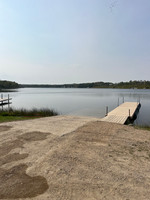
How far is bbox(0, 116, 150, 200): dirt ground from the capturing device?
2.86 m

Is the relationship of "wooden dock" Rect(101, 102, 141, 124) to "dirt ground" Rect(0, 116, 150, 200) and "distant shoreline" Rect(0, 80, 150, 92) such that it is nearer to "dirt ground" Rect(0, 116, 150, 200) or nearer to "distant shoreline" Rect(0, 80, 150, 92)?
"dirt ground" Rect(0, 116, 150, 200)

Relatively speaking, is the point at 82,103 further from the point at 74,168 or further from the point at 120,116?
the point at 74,168

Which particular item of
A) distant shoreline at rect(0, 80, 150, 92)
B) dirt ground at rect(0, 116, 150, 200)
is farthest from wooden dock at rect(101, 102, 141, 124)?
distant shoreline at rect(0, 80, 150, 92)

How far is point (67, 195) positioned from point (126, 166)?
1.82 meters

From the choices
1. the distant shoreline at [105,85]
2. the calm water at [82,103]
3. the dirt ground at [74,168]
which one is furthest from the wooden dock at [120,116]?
the distant shoreline at [105,85]

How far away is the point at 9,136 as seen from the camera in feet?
20.9

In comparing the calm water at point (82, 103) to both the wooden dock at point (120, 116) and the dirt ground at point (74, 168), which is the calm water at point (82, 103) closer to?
the wooden dock at point (120, 116)

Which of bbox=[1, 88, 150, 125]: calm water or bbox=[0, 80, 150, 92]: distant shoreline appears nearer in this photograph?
bbox=[1, 88, 150, 125]: calm water

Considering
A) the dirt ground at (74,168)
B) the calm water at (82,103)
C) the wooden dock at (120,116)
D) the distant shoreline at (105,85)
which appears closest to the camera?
the dirt ground at (74,168)

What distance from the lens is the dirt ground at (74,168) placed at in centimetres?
286

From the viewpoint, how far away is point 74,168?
3732mm

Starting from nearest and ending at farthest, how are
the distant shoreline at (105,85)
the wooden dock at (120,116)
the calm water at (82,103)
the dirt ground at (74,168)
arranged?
the dirt ground at (74,168)
the wooden dock at (120,116)
the calm water at (82,103)
the distant shoreline at (105,85)

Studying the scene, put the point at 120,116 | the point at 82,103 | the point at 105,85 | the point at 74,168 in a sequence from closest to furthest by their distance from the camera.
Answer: the point at 74,168 → the point at 120,116 → the point at 82,103 → the point at 105,85

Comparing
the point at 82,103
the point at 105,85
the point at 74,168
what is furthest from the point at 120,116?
the point at 105,85
